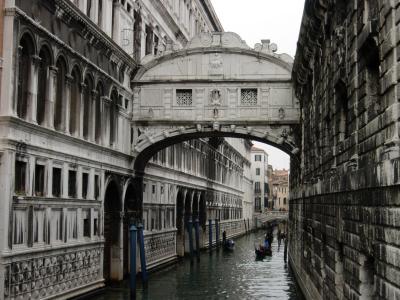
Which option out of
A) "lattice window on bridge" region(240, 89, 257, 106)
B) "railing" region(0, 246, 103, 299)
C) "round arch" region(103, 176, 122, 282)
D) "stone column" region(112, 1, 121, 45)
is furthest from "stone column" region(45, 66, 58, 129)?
"lattice window on bridge" region(240, 89, 257, 106)

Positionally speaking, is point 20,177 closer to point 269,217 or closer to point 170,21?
point 170,21

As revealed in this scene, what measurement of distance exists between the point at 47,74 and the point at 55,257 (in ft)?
14.2

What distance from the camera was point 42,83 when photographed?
1496 cm

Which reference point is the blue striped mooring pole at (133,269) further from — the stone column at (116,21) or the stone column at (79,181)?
the stone column at (116,21)

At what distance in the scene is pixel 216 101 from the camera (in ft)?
71.6

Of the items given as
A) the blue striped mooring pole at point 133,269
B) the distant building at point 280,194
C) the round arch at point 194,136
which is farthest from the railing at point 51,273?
the distant building at point 280,194

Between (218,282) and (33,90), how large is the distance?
12335 mm

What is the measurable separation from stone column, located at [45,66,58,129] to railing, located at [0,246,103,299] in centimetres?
308

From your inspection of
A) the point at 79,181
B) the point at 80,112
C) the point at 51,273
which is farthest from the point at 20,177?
the point at 80,112

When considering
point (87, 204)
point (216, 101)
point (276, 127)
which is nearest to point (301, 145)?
point (276, 127)

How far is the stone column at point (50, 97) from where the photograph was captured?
49.6 ft

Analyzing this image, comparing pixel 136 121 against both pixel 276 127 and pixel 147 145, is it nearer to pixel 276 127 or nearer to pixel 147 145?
pixel 147 145

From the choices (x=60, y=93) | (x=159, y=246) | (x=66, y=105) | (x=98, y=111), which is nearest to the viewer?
(x=60, y=93)

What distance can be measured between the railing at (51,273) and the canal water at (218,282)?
975 millimetres
